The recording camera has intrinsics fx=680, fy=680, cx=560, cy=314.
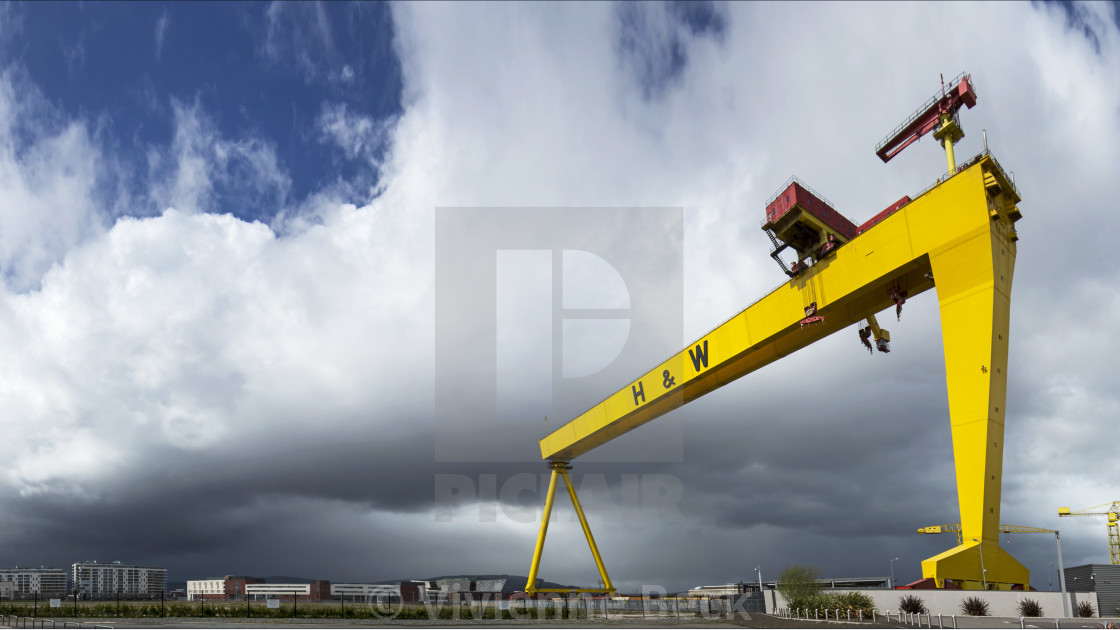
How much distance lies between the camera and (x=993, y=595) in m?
20.1

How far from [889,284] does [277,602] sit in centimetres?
3110

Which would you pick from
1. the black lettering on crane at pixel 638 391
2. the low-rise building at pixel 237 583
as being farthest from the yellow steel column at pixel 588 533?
the low-rise building at pixel 237 583

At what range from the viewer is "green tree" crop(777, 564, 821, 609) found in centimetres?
2864

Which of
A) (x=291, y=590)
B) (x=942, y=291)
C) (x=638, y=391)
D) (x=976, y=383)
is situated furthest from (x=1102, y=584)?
(x=291, y=590)

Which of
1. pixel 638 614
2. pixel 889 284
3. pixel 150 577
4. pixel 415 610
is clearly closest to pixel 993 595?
pixel 889 284

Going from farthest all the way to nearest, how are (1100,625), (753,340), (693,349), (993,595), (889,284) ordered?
(693,349) → (753,340) → (889,284) → (993,595) → (1100,625)

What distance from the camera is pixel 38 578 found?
14038cm

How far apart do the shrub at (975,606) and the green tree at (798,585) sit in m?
8.41

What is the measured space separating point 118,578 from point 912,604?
180032mm

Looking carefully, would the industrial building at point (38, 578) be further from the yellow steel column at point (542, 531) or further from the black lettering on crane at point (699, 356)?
the black lettering on crane at point (699, 356)

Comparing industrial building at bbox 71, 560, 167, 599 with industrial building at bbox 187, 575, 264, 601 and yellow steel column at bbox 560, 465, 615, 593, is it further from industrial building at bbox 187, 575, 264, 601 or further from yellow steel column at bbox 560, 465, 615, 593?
yellow steel column at bbox 560, 465, 615, 593

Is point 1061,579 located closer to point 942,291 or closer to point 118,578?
point 942,291

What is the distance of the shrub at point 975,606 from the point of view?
66.1ft

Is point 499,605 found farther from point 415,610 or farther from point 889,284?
point 889,284
